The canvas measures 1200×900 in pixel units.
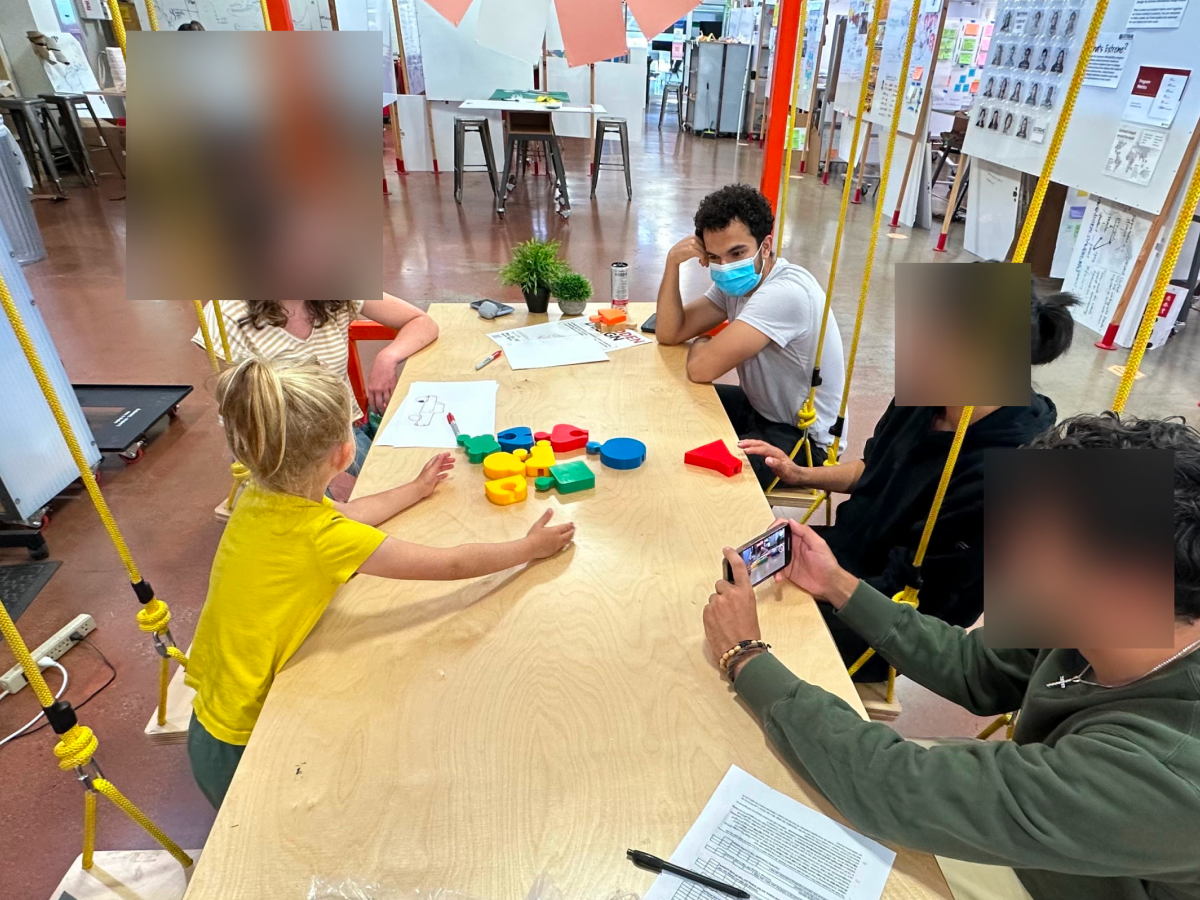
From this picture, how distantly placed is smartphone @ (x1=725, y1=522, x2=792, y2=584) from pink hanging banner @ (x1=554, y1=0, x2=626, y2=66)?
1.46 m

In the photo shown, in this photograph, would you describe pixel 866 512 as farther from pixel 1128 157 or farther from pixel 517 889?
pixel 1128 157

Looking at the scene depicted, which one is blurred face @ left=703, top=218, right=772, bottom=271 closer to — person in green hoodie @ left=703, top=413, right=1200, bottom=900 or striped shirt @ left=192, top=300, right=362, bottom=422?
striped shirt @ left=192, top=300, right=362, bottom=422

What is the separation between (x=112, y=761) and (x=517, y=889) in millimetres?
1531

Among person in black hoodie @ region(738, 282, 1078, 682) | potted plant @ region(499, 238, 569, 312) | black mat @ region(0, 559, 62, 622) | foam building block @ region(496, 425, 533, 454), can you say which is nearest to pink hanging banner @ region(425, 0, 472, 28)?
potted plant @ region(499, 238, 569, 312)

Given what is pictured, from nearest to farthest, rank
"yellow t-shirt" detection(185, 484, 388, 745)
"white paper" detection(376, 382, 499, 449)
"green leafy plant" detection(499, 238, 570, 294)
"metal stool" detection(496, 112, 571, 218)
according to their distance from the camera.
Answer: "yellow t-shirt" detection(185, 484, 388, 745) < "white paper" detection(376, 382, 499, 449) < "green leafy plant" detection(499, 238, 570, 294) < "metal stool" detection(496, 112, 571, 218)

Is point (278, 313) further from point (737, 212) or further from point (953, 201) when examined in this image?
point (953, 201)

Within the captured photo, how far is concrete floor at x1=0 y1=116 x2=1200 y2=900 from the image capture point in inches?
66.1

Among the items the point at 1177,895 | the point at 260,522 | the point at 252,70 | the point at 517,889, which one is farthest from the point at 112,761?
the point at 1177,895

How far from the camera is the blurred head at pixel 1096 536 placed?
69 cm

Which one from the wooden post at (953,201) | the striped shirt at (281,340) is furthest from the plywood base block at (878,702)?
the wooden post at (953,201)

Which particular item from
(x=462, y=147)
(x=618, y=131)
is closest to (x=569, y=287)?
(x=462, y=147)

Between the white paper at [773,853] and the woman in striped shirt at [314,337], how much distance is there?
4.19ft

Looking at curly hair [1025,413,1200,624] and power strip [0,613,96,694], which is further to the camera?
power strip [0,613,96,694]

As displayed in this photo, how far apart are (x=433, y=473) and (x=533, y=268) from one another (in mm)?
1063
